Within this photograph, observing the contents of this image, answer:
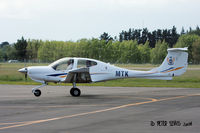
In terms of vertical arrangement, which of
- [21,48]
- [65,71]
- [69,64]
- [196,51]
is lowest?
[65,71]

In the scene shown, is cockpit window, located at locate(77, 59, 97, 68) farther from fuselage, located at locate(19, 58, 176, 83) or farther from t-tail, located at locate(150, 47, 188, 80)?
t-tail, located at locate(150, 47, 188, 80)

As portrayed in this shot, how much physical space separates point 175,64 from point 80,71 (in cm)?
574

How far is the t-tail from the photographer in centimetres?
2050

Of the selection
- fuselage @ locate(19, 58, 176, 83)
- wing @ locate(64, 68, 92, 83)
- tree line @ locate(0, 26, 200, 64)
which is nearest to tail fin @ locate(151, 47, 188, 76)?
fuselage @ locate(19, 58, 176, 83)

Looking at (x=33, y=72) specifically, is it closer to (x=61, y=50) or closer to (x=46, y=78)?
(x=46, y=78)

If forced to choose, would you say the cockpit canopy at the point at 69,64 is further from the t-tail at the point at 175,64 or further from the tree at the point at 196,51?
the tree at the point at 196,51

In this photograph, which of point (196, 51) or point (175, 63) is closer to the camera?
point (175, 63)

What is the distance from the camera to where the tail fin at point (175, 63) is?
20500 mm

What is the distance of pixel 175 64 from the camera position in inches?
811

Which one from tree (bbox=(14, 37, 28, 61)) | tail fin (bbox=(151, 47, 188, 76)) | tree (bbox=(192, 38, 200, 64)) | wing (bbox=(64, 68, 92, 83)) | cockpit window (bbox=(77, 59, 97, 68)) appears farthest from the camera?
tree (bbox=(14, 37, 28, 61))

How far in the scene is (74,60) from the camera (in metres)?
19.2

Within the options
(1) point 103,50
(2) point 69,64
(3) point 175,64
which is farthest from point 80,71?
(1) point 103,50

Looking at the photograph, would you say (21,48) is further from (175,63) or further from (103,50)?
(175,63)

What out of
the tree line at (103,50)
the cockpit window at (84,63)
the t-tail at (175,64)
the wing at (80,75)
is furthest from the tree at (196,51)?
the wing at (80,75)
